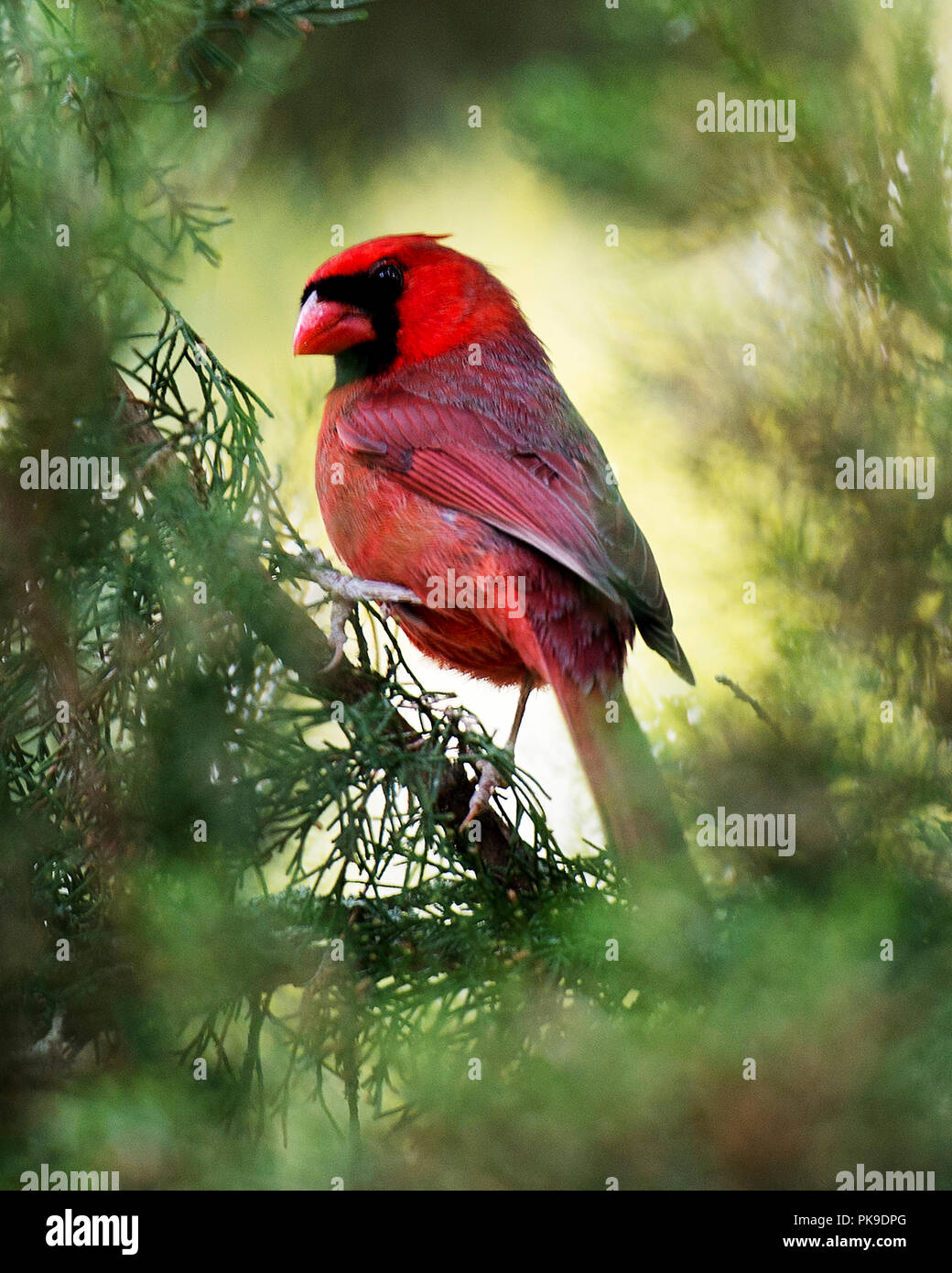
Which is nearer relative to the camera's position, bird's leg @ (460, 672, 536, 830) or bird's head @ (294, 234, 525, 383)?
bird's leg @ (460, 672, 536, 830)

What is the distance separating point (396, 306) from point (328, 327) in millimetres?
214

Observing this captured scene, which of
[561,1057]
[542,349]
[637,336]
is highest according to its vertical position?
[542,349]

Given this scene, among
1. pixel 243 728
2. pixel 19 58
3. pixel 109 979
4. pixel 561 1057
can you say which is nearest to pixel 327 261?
pixel 19 58

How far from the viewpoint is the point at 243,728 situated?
4.21ft

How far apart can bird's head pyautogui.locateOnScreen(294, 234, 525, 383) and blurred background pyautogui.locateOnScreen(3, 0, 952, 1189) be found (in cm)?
87

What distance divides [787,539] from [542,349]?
1827mm

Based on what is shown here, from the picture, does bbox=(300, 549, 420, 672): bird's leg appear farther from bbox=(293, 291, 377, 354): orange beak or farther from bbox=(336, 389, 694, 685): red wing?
bbox=(293, 291, 377, 354): orange beak

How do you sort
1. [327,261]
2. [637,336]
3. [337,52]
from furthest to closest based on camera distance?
[337,52]
[327,261]
[637,336]

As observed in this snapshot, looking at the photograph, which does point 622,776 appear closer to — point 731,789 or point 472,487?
point 731,789

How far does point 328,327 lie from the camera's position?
270cm

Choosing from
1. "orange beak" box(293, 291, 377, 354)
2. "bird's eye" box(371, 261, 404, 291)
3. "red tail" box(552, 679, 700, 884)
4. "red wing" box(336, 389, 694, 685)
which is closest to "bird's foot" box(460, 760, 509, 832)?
"red tail" box(552, 679, 700, 884)

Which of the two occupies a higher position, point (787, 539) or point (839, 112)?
point (839, 112)

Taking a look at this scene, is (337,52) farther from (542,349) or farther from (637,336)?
(637,336)

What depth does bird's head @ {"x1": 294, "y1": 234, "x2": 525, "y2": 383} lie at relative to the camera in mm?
2715
